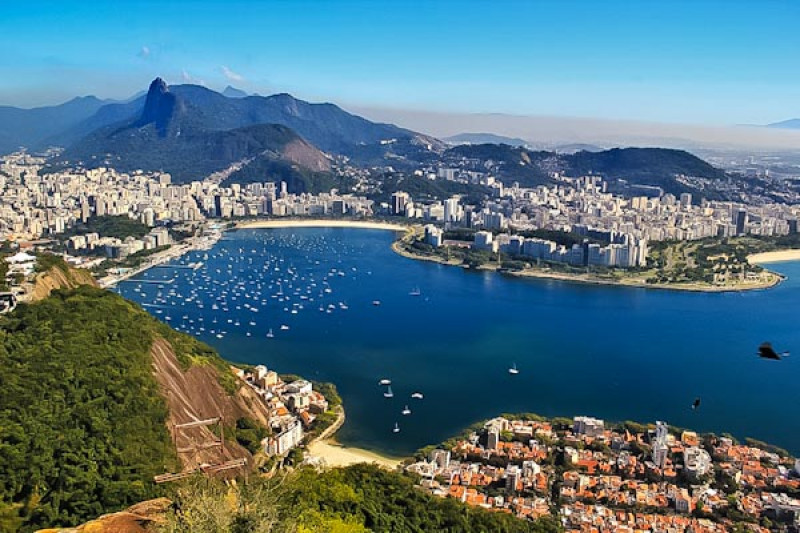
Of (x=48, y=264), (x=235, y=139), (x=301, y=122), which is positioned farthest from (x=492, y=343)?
(x=301, y=122)

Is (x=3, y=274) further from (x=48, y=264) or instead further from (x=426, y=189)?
(x=426, y=189)

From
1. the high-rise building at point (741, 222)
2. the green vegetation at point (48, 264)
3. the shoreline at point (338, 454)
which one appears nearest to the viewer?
the shoreline at point (338, 454)

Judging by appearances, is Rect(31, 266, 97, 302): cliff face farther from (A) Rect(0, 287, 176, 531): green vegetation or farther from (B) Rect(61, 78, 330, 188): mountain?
(B) Rect(61, 78, 330, 188): mountain

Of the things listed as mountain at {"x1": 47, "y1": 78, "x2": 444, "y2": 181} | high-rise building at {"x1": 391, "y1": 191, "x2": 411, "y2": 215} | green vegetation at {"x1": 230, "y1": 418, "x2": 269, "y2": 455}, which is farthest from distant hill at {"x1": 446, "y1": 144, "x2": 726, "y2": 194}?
green vegetation at {"x1": 230, "y1": 418, "x2": 269, "y2": 455}

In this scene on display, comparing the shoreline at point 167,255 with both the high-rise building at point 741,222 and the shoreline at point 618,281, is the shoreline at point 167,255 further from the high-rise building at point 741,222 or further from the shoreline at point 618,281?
the high-rise building at point 741,222

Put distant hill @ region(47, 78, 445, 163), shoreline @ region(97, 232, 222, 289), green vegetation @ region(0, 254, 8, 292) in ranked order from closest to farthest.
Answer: green vegetation @ region(0, 254, 8, 292) → shoreline @ region(97, 232, 222, 289) → distant hill @ region(47, 78, 445, 163)

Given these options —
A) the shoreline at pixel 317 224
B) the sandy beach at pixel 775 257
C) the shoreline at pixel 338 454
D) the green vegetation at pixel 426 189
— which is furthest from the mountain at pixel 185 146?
the shoreline at pixel 338 454
